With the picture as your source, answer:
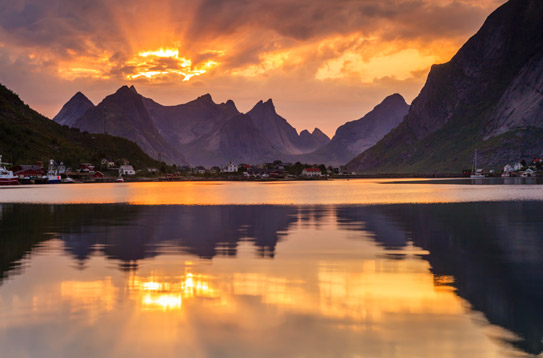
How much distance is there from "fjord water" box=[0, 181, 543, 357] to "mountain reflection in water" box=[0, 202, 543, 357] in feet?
0.26

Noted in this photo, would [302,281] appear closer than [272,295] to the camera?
No

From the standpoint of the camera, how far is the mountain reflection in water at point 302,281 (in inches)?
640

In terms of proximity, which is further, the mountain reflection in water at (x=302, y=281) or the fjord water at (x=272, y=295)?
the mountain reflection in water at (x=302, y=281)

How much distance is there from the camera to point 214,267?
1091 inches

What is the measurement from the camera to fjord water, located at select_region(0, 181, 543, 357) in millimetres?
15336

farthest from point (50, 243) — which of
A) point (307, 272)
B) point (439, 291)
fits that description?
point (439, 291)

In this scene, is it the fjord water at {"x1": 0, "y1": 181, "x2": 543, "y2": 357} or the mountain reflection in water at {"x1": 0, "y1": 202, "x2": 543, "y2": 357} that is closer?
the fjord water at {"x1": 0, "y1": 181, "x2": 543, "y2": 357}

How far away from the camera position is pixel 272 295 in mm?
21234

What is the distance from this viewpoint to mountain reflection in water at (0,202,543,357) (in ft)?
53.3

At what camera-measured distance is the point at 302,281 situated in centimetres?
2398

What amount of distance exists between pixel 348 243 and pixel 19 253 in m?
21.9

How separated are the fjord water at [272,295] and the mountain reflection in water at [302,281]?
0.08 metres

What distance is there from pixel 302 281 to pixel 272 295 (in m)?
3.08

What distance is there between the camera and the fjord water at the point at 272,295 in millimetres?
15336
